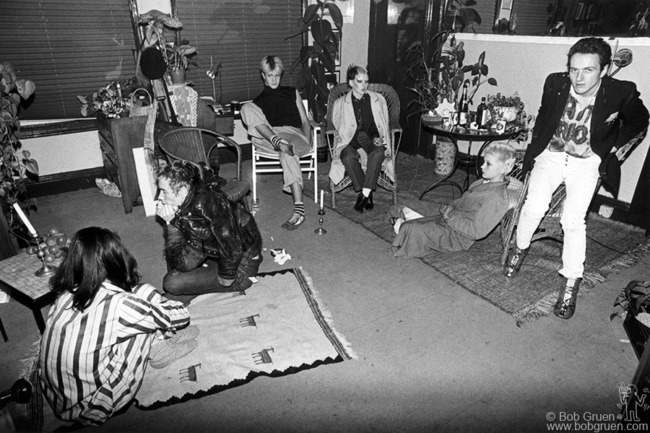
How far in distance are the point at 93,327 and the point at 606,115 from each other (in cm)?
307

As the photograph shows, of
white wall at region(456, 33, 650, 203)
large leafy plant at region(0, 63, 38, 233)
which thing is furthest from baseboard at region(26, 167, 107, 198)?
white wall at region(456, 33, 650, 203)

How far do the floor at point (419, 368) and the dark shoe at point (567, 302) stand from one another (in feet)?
0.19

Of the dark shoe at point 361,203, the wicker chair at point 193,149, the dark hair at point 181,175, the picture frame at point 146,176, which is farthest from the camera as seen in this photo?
the dark shoe at point 361,203

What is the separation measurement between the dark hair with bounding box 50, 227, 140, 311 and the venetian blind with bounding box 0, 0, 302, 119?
3.56 metres

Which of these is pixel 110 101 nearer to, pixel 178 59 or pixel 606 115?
pixel 178 59

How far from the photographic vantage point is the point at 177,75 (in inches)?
179

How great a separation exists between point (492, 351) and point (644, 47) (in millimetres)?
2997

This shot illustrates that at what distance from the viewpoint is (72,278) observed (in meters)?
1.74

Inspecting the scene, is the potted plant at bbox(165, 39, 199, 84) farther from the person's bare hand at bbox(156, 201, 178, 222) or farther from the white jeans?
the white jeans

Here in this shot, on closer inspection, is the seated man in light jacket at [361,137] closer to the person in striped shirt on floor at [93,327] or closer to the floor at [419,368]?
the floor at [419,368]

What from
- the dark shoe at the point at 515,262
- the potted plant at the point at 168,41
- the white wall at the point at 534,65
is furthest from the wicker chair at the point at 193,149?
the white wall at the point at 534,65

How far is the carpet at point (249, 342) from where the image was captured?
→ 230 centimetres

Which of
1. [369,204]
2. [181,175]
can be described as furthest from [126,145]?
[369,204]

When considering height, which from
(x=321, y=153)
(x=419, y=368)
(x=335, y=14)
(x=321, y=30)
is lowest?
(x=419, y=368)
